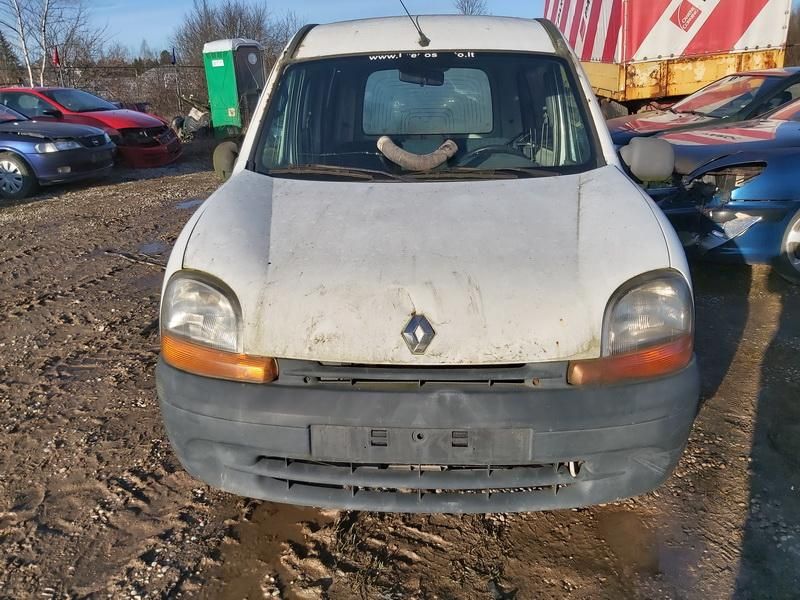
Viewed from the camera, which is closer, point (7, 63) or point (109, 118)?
point (109, 118)

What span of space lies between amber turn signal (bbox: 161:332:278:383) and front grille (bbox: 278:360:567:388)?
0.12 metres

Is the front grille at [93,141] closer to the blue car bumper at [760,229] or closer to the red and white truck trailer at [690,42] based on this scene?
the red and white truck trailer at [690,42]

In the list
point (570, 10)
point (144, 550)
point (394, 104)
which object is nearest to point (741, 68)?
point (570, 10)

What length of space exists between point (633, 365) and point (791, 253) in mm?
3565

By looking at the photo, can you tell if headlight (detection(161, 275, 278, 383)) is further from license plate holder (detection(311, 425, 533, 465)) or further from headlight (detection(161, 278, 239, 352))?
license plate holder (detection(311, 425, 533, 465))

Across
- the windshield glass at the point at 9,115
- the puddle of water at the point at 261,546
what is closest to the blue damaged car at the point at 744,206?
the puddle of water at the point at 261,546

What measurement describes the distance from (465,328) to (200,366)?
2.94 ft

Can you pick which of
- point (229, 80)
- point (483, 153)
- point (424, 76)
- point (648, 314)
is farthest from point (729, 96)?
point (229, 80)

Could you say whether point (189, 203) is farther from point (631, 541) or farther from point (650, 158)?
point (631, 541)

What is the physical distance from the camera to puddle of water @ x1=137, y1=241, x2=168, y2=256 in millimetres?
6398

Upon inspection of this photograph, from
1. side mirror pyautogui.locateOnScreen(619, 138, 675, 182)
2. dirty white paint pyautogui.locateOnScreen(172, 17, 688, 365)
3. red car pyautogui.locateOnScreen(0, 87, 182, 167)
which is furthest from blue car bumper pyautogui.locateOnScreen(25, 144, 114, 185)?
side mirror pyautogui.locateOnScreen(619, 138, 675, 182)

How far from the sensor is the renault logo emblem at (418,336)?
6.61 feet

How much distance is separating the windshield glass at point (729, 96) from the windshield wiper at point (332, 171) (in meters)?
5.44

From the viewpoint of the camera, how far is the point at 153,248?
654cm
